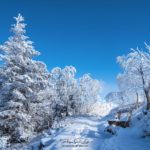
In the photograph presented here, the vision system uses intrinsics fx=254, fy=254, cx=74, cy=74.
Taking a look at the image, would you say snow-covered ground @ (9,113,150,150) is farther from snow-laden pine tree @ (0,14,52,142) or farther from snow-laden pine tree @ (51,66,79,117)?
snow-laden pine tree @ (51,66,79,117)

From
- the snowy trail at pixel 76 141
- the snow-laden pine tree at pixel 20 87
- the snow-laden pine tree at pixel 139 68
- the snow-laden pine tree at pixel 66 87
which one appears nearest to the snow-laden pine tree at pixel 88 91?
the snow-laden pine tree at pixel 66 87

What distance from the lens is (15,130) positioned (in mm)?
24078

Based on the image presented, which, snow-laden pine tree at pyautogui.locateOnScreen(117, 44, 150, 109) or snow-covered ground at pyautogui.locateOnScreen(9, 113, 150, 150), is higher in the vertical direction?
snow-laden pine tree at pyautogui.locateOnScreen(117, 44, 150, 109)

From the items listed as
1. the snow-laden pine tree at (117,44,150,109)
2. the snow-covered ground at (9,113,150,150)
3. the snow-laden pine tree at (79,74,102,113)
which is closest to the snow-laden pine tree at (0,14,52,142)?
the snow-covered ground at (9,113,150,150)

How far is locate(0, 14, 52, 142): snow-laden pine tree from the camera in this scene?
2423 centimetres

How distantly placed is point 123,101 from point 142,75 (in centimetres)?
3520

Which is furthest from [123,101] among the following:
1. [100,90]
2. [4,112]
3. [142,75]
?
[4,112]

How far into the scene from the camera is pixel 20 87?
986 inches

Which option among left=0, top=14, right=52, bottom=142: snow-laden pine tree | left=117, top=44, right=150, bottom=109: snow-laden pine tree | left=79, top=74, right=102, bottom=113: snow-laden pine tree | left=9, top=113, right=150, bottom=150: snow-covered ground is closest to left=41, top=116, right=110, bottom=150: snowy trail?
left=9, top=113, right=150, bottom=150: snow-covered ground

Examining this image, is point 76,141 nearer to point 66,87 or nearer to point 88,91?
point 66,87

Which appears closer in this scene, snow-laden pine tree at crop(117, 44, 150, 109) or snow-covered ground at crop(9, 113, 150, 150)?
snow-covered ground at crop(9, 113, 150, 150)

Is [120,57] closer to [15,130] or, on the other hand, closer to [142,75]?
[142,75]

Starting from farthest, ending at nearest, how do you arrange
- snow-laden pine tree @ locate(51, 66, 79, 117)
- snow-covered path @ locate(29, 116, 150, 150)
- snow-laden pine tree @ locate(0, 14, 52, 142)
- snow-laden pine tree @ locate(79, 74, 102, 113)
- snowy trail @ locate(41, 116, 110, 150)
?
snow-laden pine tree @ locate(79, 74, 102, 113)
snow-laden pine tree @ locate(51, 66, 79, 117)
snow-laden pine tree @ locate(0, 14, 52, 142)
snowy trail @ locate(41, 116, 110, 150)
snow-covered path @ locate(29, 116, 150, 150)

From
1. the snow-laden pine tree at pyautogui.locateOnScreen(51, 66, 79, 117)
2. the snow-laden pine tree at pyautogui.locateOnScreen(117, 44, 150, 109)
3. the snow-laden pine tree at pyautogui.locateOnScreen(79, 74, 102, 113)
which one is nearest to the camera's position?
the snow-laden pine tree at pyautogui.locateOnScreen(117, 44, 150, 109)
